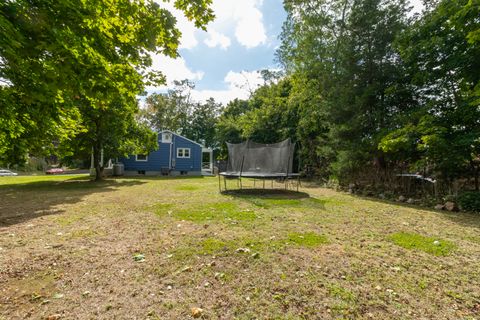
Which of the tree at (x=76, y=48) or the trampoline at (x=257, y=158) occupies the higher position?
the tree at (x=76, y=48)

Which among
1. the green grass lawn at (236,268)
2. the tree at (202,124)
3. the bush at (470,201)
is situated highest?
the tree at (202,124)

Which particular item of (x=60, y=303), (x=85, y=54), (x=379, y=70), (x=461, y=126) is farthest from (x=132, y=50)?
(x=379, y=70)

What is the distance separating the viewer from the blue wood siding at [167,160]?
61.9 ft

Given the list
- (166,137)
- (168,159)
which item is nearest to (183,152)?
(168,159)

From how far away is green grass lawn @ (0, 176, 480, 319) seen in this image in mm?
1802

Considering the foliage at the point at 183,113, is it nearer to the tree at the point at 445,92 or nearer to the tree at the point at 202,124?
the tree at the point at 202,124

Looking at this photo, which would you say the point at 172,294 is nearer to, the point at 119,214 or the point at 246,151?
the point at 119,214

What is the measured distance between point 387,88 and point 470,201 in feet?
15.7

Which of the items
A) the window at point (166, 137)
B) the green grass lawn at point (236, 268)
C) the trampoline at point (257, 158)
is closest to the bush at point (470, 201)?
the green grass lawn at point (236, 268)

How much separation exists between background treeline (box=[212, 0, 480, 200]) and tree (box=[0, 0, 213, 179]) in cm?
696

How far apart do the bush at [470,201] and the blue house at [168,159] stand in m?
17.0

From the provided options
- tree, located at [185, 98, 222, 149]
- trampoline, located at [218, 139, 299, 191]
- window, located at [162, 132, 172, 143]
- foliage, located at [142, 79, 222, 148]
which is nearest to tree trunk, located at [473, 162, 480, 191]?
trampoline, located at [218, 139, 299, 191]

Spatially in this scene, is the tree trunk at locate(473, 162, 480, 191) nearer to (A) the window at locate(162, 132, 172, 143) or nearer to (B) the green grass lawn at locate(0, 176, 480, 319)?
(B) the green grass lawn at locate(0, 176, 480, 319)

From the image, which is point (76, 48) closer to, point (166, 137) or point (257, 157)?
point (257, 157)
